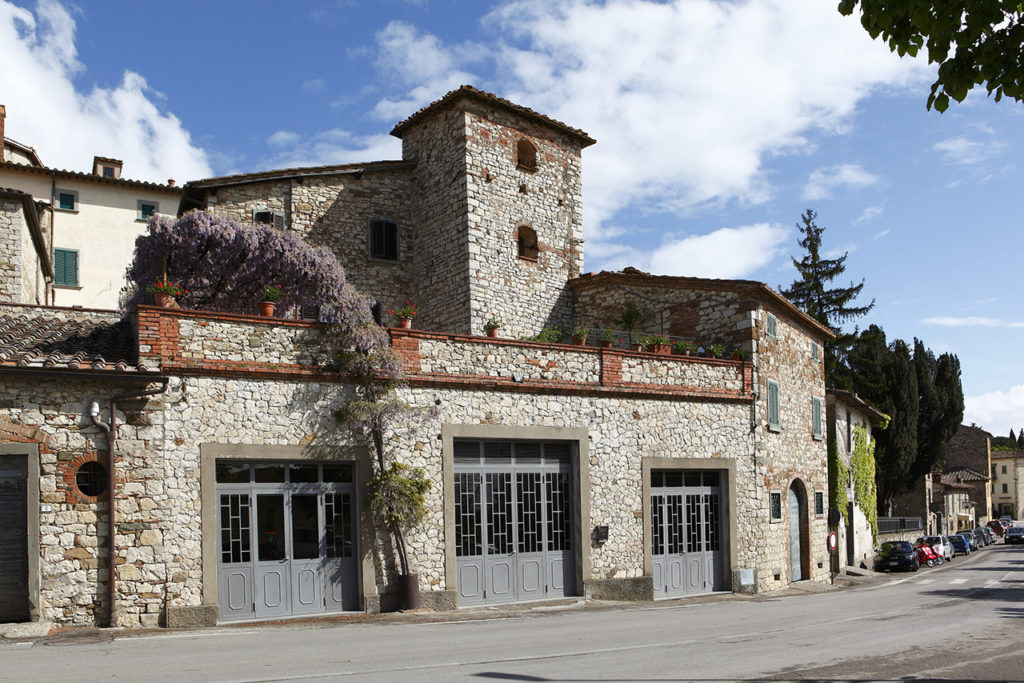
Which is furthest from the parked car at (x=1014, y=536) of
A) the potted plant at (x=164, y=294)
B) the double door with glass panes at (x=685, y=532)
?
the potted plant at (x=164, y=294)

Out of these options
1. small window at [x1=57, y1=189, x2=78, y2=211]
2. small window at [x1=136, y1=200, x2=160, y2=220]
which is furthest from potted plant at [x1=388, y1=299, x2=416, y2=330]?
small window at [x1=57, y1=189, x2=78, y2=211]

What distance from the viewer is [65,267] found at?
32.4 m

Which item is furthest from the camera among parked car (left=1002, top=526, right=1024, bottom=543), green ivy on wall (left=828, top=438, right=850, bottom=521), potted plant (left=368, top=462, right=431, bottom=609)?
parked car (left=1002, top=526, right=1024, bottom=543)

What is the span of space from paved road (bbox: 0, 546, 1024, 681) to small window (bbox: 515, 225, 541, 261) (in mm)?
11701

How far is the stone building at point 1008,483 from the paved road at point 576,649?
99.3 meters

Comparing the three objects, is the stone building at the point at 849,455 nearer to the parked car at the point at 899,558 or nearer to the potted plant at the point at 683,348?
the parked car at the point at 899,558

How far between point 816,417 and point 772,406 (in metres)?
4.34

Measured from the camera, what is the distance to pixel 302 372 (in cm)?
1479

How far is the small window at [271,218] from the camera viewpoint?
23578 mm

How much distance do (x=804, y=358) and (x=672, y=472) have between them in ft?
25.7

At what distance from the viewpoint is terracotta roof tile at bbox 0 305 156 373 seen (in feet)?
41.4

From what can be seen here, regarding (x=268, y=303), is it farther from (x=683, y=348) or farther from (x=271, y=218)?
(x=683, y=348)

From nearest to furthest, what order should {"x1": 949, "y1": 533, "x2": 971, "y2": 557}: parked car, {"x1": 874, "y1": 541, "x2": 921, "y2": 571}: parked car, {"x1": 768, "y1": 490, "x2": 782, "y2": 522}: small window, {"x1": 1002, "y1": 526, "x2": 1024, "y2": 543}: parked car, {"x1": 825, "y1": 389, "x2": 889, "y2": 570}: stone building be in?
{"x1": 768, "y1": 490, "x2": 782, "y2": 522}: small window
{"x1": 825, "y1": 389, "x2": 889, "y2": 570}: stone building
{"x1": 874, "y1": 541, "x2": 921, "y2": 571}: parked car
{"x1": 949, "y1": 533, "x2": 971, "y2": 557}: parked car
{"x1": 1002, "y1": 526, "x2": 1024, "y2": 543}: parked car

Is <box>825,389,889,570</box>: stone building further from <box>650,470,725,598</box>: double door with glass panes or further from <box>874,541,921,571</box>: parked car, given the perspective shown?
<box>650,470,725,598</box>: double door with glass panes
